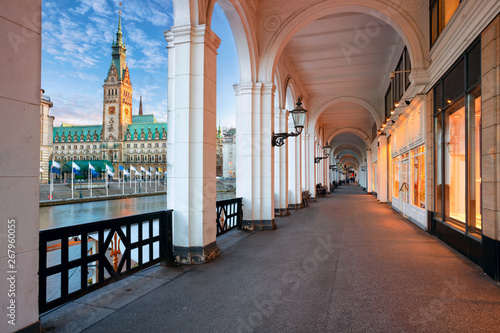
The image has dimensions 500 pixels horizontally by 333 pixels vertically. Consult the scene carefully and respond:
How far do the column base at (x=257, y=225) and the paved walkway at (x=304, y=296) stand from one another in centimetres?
253

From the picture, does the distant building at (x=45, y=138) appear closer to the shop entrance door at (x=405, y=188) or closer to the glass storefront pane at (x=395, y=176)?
the glass storefront pane at (x=395, y=176)

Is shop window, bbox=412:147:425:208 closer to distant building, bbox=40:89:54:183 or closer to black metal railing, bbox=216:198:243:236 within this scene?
black metal railing, bbox=216:198:243:236

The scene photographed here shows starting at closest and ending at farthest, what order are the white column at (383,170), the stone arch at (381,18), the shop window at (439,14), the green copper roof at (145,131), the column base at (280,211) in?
the shop window at (439,14) < the stone arch at (381,18) < the column base at (280,211) < the white column at (383,170) < the green copper roof at (145,131)

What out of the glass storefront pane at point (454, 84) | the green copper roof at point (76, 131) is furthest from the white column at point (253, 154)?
the green copper roof at point (76, 131)

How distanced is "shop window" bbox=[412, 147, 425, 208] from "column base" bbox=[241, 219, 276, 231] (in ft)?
15.5

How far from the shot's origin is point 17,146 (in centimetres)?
260

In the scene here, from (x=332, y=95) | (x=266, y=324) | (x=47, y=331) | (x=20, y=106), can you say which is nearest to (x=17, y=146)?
(x=20, y=106)

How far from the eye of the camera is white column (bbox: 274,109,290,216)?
37.9ft

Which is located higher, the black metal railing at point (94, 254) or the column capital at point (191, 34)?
the column capital at point (191, 34)

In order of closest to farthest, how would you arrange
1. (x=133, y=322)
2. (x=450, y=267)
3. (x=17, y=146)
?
1. (x=17, y=146)
2. (x=133, y=322)
3. (x=450, y=267)

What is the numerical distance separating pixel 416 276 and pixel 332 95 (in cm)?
1609

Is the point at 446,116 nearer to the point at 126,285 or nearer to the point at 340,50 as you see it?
the point at 340,50

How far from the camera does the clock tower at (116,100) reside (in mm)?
108438

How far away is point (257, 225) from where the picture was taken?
29.2ft
